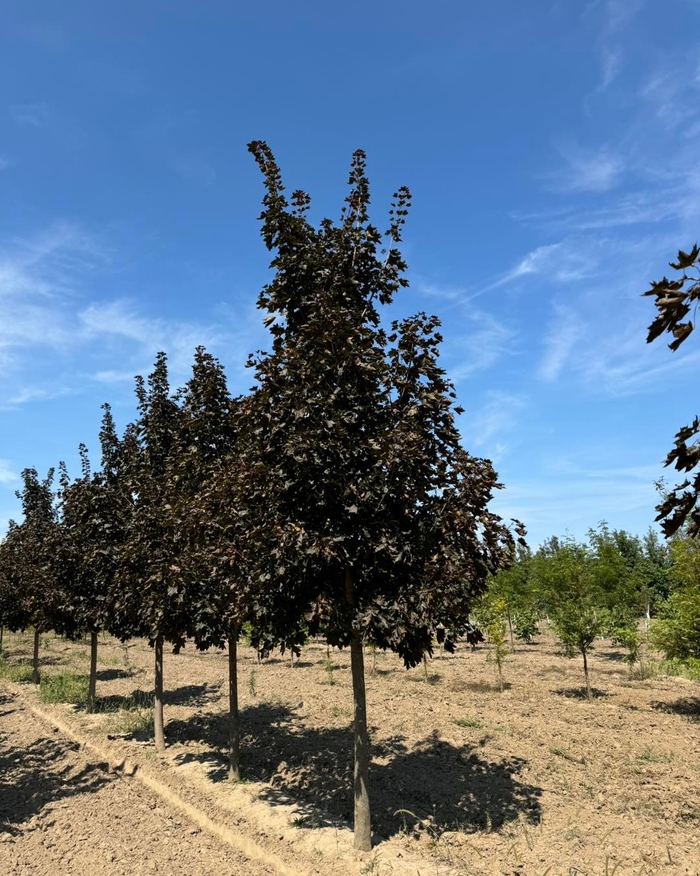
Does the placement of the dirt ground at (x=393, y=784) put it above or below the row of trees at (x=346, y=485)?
below

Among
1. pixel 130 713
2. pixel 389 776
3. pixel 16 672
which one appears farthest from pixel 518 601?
pixel 16 672

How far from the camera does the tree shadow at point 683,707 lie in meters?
14.5

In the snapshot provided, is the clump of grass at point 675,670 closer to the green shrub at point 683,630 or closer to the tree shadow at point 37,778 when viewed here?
the green shrub at point 683,630

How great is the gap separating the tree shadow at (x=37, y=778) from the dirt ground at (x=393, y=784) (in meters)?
0.05

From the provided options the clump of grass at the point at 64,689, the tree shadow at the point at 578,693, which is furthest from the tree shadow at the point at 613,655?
the clump of grass at the point at 64,689

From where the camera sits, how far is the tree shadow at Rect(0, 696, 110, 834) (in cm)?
923

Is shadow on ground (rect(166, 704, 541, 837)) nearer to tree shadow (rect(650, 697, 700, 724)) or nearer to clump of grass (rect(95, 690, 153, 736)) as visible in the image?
clump of grass (rect(95, 690, 153, 736))

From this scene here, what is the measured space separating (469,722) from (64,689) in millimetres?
14236

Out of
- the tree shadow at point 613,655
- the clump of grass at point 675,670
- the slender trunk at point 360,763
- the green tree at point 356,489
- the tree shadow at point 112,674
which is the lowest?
the tree shadow at point 613,655

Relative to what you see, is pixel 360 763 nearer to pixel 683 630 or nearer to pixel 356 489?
pixel 356 489

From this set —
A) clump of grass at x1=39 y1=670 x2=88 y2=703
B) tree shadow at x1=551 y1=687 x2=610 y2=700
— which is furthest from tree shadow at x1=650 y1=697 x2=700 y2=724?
clump of grass at x1=39 y1=670 x2=88 y2=703

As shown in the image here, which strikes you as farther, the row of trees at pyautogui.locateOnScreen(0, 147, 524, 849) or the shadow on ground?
the shadow on ground

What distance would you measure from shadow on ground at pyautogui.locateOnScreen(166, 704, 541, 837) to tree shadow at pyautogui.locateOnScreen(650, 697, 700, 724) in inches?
273

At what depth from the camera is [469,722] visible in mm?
12812
